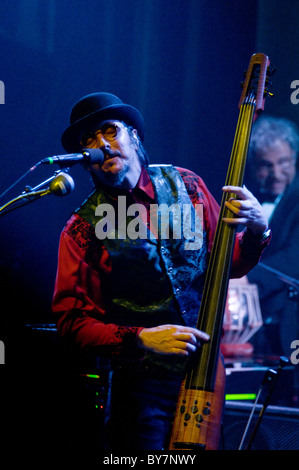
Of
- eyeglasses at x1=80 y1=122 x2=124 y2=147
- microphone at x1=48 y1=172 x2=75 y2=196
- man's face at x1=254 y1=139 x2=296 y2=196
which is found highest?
man's face at x1=254 y1=139 x2=296 y2=196

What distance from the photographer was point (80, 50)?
3.25 metres

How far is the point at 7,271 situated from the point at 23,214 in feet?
1.25

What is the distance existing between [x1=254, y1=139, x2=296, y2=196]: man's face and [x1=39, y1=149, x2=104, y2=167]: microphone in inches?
133

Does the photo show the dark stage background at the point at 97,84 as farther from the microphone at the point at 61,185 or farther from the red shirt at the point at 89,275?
the microphone at the point at 61,185

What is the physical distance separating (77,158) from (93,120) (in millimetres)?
471

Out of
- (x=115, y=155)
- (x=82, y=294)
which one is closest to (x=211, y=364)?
(x=82, y=294)

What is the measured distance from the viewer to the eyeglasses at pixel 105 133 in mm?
2188

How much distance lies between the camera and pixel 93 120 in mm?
2197

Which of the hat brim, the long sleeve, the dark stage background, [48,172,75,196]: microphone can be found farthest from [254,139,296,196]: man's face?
[48,172,75,196]: microphone

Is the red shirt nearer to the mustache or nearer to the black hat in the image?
the mustache

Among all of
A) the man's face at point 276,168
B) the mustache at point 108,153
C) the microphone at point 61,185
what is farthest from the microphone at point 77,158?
the man's face at point 276,168

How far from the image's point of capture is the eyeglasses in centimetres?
219

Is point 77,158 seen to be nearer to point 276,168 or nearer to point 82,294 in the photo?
point 82,294

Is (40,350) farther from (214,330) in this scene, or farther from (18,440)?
(214,330)
